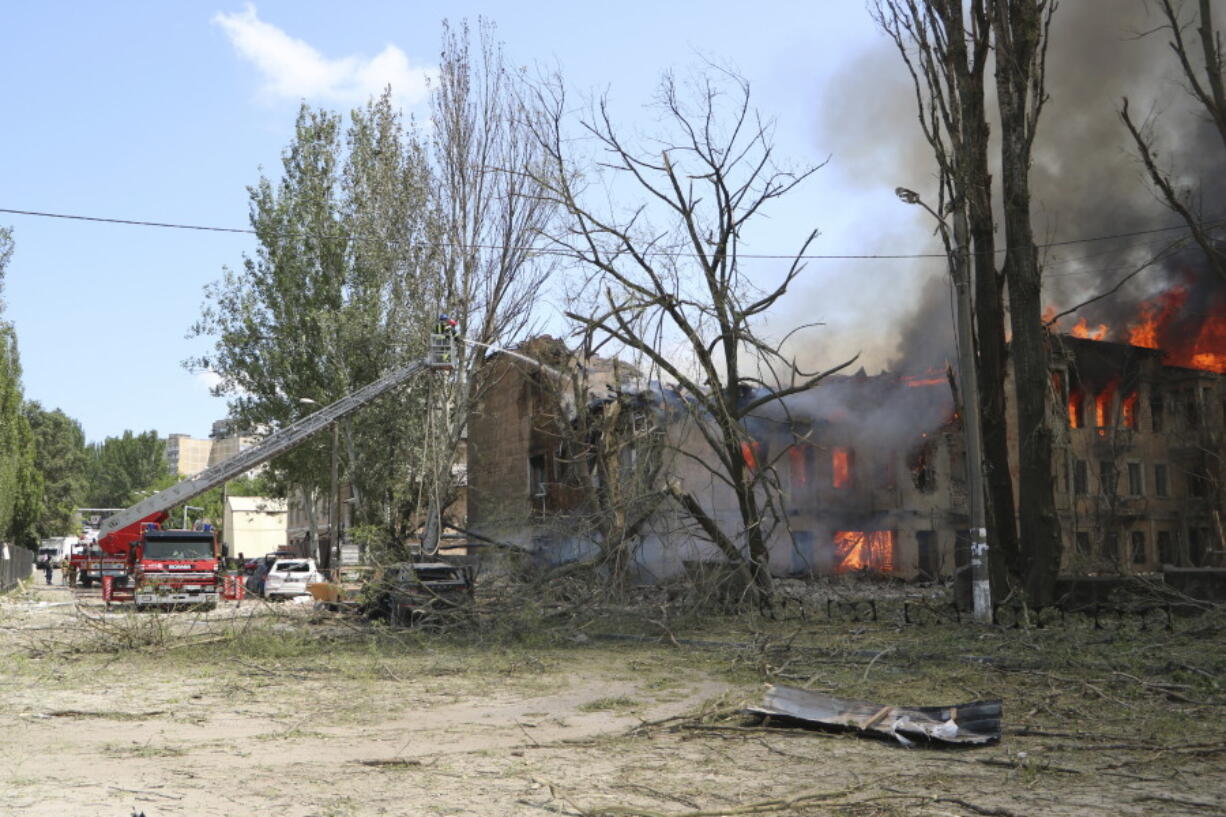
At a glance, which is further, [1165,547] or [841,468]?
[1165,547]

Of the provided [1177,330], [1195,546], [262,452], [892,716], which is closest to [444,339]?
[262,452]

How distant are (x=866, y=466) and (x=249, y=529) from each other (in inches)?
3117

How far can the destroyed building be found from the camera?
72.0 feet

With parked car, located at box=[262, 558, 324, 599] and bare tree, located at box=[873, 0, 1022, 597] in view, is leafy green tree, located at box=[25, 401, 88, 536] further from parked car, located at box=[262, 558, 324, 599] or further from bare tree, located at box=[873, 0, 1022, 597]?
bare tree, located at box=[873, 0, 1022, 597]

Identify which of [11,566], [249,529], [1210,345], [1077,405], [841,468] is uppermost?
[1210,345]

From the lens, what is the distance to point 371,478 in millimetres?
34250

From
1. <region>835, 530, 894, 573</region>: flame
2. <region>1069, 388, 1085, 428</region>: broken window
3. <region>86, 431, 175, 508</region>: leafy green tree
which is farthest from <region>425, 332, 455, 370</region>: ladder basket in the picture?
<region>86, 431, 175, 508</region>: leafy green tree

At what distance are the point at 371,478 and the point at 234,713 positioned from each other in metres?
23.2

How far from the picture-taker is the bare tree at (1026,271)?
20.7 metres

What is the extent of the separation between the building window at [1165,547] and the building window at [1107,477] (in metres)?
3.97

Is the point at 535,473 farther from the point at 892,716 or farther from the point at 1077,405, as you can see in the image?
the point at 892,716

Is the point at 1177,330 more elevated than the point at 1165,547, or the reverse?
the point at 1177,330

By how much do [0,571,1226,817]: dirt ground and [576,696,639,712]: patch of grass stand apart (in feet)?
0.16

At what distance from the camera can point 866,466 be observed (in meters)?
36.3
